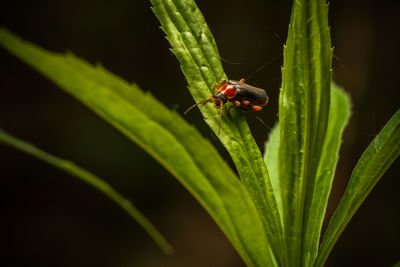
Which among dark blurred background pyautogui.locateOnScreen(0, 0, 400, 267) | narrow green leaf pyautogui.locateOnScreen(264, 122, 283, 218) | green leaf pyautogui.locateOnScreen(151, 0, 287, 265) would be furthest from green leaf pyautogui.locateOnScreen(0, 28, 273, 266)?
dark blurred background pyautogui.locateOnScreen(0, 0, 400, 267)

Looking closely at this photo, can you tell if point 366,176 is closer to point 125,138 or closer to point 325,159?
point 325,159

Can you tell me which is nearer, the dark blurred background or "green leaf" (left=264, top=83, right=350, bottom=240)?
"green leaf" (left=264, top=83, right=350, bottom=240)

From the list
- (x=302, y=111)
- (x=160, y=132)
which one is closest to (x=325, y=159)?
(x=302, y=111)

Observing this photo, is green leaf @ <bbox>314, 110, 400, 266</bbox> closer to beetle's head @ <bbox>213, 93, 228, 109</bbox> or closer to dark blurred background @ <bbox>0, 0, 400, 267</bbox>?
beetle's head @ <bbox>213, 93, 228, 109</bbox>

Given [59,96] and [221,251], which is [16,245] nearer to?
[59,96]

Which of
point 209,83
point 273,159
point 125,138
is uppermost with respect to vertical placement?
point 125,138

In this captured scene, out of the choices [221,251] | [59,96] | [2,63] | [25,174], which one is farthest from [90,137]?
[221,251]
